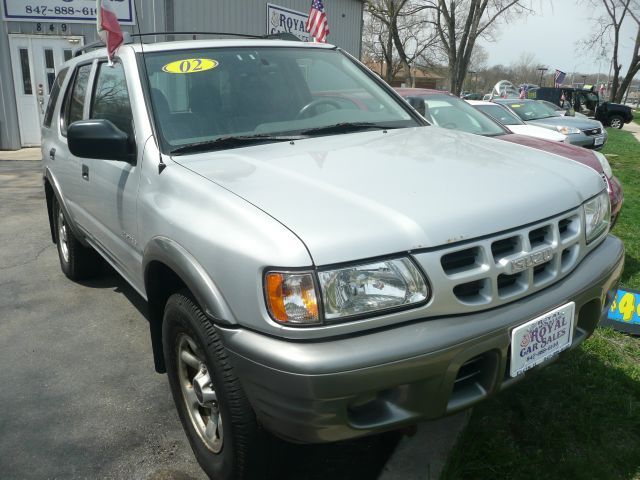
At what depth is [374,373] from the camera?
5.42ft

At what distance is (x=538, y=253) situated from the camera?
1972 millimetres

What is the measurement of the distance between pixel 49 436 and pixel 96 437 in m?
0.22

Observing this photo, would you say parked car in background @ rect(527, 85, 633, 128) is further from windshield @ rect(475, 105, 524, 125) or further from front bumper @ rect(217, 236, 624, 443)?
front bumper @ rect(217, 236, 624, 443)

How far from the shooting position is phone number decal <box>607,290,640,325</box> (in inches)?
138

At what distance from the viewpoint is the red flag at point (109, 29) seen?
3.06 metres

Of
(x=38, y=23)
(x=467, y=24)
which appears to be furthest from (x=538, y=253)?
(x=467, y=24)

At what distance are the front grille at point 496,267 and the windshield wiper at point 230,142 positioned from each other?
1215 millimetres

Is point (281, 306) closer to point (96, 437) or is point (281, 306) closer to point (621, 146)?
point (96, 437)

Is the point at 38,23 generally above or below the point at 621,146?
above

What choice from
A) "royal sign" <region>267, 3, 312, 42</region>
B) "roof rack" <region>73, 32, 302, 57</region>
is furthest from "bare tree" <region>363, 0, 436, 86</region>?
"roof rack" <region>73, 32, 302, 57</region>

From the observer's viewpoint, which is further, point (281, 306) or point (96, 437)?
point (96, 437)

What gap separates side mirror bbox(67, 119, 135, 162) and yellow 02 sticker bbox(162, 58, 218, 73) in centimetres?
51

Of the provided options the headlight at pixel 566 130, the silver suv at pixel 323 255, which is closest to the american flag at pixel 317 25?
the headlight at pixel 566 130

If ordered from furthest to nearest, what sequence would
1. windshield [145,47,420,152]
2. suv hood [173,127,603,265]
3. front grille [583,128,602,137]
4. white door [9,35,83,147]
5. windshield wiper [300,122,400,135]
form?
white door [9,35,83,147] < front grille [583,128,602,137] < windshield wiper [300,122,400,135] < windshield [145,47,420,152] < suv hood [173,127,603,265]
